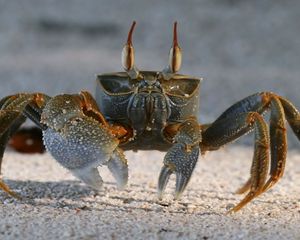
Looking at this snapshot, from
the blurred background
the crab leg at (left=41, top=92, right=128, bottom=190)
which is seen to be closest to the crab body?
the crab leg at (left=41, top=92, right=128, bottom=190)

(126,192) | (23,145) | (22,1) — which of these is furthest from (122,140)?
(22,1)

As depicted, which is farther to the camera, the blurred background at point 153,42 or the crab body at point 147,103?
the blurred background at point 153,42

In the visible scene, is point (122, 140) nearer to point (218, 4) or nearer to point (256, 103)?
point (256, 103)

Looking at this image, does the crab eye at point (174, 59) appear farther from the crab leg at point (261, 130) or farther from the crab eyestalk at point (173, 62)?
the crab leg at point (261, 130)

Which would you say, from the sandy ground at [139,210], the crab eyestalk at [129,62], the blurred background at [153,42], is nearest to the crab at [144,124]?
the crab eyestalk at [129,62]

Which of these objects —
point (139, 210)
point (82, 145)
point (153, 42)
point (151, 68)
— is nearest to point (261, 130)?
point (139, 210)

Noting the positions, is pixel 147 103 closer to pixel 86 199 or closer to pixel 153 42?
pixel 86 199
